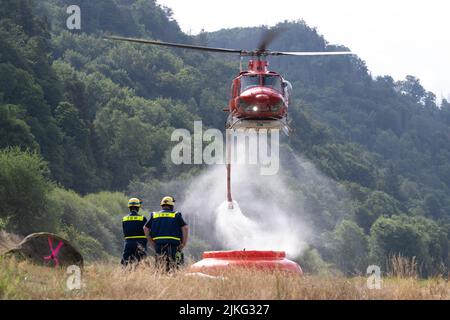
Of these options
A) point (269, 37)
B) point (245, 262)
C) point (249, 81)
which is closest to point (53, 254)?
point (245, 262)

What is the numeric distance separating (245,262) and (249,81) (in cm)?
1339

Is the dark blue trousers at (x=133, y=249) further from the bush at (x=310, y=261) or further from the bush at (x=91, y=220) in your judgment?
the bush at (x=310, y=261)

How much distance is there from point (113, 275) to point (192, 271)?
469cm

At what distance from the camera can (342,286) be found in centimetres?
1877

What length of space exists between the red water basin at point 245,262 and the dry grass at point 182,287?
302 centimetres

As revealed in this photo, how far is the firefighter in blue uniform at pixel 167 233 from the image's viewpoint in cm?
2217

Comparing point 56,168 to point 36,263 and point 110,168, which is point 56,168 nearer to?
point 110,168

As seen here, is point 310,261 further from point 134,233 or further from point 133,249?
point 134,233

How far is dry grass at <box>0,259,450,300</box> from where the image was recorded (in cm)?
1688

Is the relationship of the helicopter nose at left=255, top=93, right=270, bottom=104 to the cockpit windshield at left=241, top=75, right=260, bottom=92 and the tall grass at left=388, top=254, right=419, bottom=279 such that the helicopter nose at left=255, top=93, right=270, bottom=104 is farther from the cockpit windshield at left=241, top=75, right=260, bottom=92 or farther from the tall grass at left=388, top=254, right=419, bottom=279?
the tall grass at left=388, top=254, right=419, bottom=279

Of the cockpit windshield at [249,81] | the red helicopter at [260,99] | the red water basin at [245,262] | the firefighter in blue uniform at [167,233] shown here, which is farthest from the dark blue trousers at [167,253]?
the cockpit windshield at [249,81]

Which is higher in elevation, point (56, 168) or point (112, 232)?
point (56, 168)
